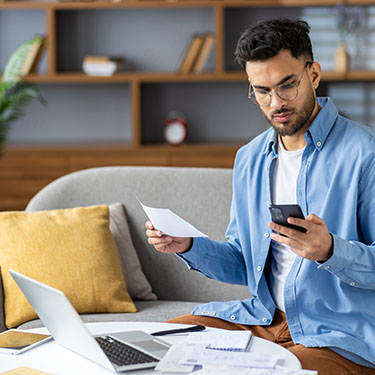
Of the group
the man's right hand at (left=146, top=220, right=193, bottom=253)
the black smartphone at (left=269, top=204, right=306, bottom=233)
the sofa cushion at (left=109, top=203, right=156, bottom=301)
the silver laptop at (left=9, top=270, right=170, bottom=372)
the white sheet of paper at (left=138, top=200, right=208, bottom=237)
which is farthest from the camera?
the sofa cushion at (left=109, top=203, right=156, bottom=301)

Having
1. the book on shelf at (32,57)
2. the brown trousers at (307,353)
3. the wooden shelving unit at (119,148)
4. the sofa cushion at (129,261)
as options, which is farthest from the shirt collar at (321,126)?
the book on shelf at (32,57)

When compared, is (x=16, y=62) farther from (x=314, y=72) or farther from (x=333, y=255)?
(x=333, y=255)

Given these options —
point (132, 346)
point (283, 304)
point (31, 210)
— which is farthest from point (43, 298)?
point (31, 210)

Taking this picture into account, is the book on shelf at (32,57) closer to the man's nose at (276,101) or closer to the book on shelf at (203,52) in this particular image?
the book on shelf at (203,52)

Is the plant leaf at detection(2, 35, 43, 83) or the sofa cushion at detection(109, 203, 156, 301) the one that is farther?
the plant leaf at detection(2, 35, 43, 83)

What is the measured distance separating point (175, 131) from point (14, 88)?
1107 mm

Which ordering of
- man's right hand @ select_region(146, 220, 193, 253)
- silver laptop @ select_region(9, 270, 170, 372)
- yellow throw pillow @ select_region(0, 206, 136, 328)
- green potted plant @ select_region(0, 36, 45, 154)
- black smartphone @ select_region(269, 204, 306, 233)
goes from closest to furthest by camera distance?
silver laptop @ select_region(9, 270, 170, 372) < black smartphone @ select_region(269, 204, 306, 233) < man's right hand @ select_region(146, 220, 193, 253) < yellow throw pillow @ select_region(0, 206, 136, 328) < green potted plant @ select_region(0, 36, 45, 154)

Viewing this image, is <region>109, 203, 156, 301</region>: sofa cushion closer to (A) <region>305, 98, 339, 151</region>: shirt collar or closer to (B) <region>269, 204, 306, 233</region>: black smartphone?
(A) <region>305, 98, 339, 151</region>: shirt collar

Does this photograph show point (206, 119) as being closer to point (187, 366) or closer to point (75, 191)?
point (75, 191)

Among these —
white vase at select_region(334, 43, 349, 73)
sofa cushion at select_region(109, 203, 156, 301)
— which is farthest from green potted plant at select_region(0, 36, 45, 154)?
sofa cushion at select_region(109, 203, 156, 301)

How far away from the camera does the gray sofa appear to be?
2553 mm

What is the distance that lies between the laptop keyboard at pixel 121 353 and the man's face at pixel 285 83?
0.68 m

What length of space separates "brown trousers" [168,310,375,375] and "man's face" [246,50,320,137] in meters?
0.51

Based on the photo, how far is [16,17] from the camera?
4.90m
